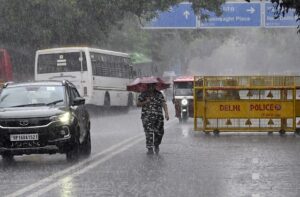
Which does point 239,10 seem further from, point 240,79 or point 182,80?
point 240,79

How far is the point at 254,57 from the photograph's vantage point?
13750cm

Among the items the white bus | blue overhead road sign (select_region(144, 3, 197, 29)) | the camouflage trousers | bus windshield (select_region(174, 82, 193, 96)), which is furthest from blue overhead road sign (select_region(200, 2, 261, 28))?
the camouflage trousers

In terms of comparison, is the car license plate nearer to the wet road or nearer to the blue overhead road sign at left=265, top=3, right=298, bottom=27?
the wet road

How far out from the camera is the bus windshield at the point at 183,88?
1275 inches

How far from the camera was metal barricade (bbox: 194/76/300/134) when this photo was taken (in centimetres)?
2347

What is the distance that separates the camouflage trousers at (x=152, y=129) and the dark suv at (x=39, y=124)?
1612 mm

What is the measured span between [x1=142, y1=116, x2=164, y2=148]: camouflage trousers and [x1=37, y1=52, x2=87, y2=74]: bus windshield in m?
20.8

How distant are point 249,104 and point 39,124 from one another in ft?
31.3

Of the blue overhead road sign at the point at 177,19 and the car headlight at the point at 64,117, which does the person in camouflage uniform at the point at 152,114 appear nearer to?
the car headlight at the point at 64,117

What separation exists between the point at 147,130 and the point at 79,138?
1862 millimetres

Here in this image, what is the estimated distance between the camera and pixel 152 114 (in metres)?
17.8

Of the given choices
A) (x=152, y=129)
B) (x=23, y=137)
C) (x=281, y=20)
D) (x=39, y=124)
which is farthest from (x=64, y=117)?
(x=281, y=20)

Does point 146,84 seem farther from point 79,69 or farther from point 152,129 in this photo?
point 79,69

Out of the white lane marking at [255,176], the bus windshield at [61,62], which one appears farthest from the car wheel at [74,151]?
the bus windshield at [61,62]
